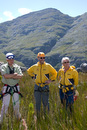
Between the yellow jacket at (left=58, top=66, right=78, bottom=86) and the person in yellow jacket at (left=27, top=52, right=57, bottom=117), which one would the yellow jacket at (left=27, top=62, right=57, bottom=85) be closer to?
the person in yellow jacket at (left=27, top=52, right=57, bottom=117)

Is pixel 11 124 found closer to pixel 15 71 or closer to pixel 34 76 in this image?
pixel 15 71

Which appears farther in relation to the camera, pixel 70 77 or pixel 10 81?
pixel 70 77

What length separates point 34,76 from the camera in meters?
4.80

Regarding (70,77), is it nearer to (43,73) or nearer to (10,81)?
(43,73)

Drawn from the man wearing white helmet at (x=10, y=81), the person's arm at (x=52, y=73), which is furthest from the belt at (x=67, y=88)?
the man wearing white helmet at (x=10, y=81)

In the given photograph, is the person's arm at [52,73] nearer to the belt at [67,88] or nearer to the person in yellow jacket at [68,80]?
the person in yellow jacket at [68,80]

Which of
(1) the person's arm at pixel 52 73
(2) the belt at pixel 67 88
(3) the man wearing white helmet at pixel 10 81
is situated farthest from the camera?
(1) the person's arm at pixel 52 73

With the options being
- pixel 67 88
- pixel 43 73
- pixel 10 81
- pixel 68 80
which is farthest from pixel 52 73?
pixel 10 81

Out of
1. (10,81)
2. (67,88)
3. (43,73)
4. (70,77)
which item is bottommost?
(67,88)

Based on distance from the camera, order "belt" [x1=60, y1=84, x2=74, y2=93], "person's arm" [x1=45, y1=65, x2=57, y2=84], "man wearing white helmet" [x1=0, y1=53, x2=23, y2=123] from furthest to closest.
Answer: "person's arm" [x1=45, y1=65, x2=57, y2=84]
"belt" [x1=60, y1=84, x2=74, y2=93]
"man wearing white helmet" [x1=0, y1=53, x2=23, y2=123]

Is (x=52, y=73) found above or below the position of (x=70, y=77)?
above

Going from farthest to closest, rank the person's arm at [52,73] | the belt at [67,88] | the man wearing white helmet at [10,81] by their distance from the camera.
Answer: the person's arm at [52,73] → the belt at [67,88] → the man wearing white helmet at [10,81]

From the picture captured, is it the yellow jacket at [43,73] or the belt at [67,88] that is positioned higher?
the yellow jacket at [43,73]

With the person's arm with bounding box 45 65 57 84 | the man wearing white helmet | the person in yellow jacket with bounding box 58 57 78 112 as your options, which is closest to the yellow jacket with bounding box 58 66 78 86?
the person in yellow jacket with bounding box 58 57 78 112
